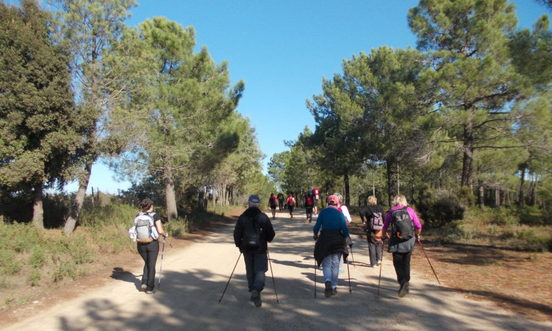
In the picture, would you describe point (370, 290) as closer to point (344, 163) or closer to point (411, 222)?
point (411, 222)

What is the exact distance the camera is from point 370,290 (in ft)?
25.0

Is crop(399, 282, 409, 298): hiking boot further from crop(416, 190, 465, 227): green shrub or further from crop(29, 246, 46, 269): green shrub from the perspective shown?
crop(416, 190, 465, 227): green shrub

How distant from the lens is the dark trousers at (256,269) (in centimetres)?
666

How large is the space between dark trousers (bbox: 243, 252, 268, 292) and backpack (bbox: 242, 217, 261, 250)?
17 centimetres

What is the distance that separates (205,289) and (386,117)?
1421 cm

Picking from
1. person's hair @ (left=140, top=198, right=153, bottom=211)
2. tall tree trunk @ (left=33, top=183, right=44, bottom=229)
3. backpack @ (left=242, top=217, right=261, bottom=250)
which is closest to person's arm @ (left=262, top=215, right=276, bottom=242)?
backpack @ (left=242, top=217, right=261, bottom=250)

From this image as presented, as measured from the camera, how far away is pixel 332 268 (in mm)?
7258

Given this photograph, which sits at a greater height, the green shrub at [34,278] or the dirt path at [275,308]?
the green shrub at [34,278]

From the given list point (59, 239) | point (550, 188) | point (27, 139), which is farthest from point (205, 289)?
point (550, 188)

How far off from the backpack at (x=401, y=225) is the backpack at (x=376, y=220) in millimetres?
2673

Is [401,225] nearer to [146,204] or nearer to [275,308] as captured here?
[275,308]

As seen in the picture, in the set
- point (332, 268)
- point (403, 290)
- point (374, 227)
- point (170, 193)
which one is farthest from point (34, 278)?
point (170, 193)

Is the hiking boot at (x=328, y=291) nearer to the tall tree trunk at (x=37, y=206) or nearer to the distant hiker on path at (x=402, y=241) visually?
the distant hiker on path at (x=402, y=241)

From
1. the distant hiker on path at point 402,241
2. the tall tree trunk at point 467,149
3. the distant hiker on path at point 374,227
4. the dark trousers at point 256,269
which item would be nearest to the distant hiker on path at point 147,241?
the dark trousers at point 256,269
